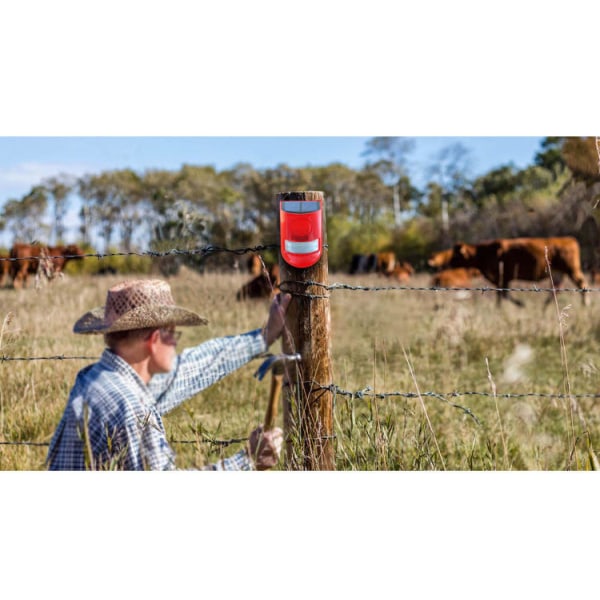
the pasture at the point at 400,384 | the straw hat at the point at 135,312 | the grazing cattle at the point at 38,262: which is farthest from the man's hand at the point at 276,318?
the grazing cattle at the point at 38,262

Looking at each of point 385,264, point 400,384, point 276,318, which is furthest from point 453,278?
point 276,318

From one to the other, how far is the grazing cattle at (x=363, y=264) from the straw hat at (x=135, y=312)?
14.7m

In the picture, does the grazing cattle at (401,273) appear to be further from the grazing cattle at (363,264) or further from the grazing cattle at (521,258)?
the grazing cattle at (521,258)

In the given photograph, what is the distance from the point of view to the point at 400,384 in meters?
5.19

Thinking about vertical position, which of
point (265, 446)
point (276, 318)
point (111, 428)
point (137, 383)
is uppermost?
point (276, 318)

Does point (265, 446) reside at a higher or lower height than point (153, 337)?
lower

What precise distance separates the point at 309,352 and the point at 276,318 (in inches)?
9.3

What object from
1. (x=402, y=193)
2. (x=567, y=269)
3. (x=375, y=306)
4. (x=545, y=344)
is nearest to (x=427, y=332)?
(x=545, y=344)

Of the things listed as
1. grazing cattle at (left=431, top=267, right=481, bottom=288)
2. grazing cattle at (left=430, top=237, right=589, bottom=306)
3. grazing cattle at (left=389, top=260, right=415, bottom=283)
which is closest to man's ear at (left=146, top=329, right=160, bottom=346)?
grazing cattle at (left=430, top=237, right=589, bottom=306)

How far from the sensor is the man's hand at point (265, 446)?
2398 millimetres

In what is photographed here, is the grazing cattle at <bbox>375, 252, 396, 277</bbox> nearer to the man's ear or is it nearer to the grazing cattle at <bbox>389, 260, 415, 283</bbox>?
the grazing cattle at <bbox>389, 260, 415, 283</bbox>

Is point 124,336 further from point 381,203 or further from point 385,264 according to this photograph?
point 381,203

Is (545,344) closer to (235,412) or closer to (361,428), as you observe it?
(235,412)

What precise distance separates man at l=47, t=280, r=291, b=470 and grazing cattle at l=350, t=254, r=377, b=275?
14.5 m
